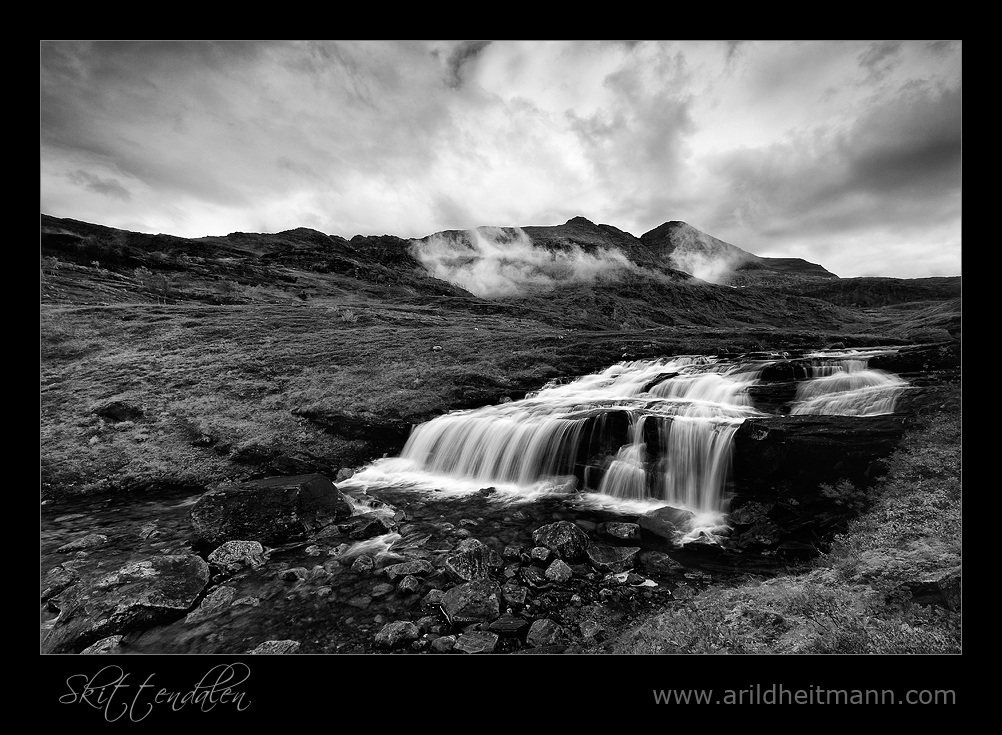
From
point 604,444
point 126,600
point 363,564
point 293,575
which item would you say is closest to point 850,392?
point 604,444

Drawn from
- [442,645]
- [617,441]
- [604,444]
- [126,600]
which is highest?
[617,441]

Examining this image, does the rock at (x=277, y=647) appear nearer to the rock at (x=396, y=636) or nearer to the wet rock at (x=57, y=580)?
the rock at (x=396, y=636)

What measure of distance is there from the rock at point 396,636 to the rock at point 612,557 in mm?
3372

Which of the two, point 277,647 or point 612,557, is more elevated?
point 612,557

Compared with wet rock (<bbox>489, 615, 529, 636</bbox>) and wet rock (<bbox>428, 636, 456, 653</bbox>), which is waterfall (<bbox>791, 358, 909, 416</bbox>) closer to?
wet rock (<bbox>489, 615, 529, 636</bbox>)

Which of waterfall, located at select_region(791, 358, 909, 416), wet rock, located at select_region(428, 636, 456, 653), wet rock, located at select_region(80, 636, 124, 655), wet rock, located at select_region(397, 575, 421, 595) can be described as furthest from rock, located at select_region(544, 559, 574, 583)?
waterfall, located at select_region(791, 358, 909, 416)

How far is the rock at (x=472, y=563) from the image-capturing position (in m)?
6.57

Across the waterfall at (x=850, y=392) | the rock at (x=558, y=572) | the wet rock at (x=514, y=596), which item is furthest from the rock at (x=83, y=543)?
the waterfall at (x=850, y=392)

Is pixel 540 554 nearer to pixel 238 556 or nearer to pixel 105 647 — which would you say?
pixel 238 556

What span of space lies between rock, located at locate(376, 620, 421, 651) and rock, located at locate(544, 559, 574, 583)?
7.89 feet

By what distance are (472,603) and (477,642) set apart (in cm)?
59

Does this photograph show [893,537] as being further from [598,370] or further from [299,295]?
[299,295]

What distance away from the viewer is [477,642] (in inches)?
205
